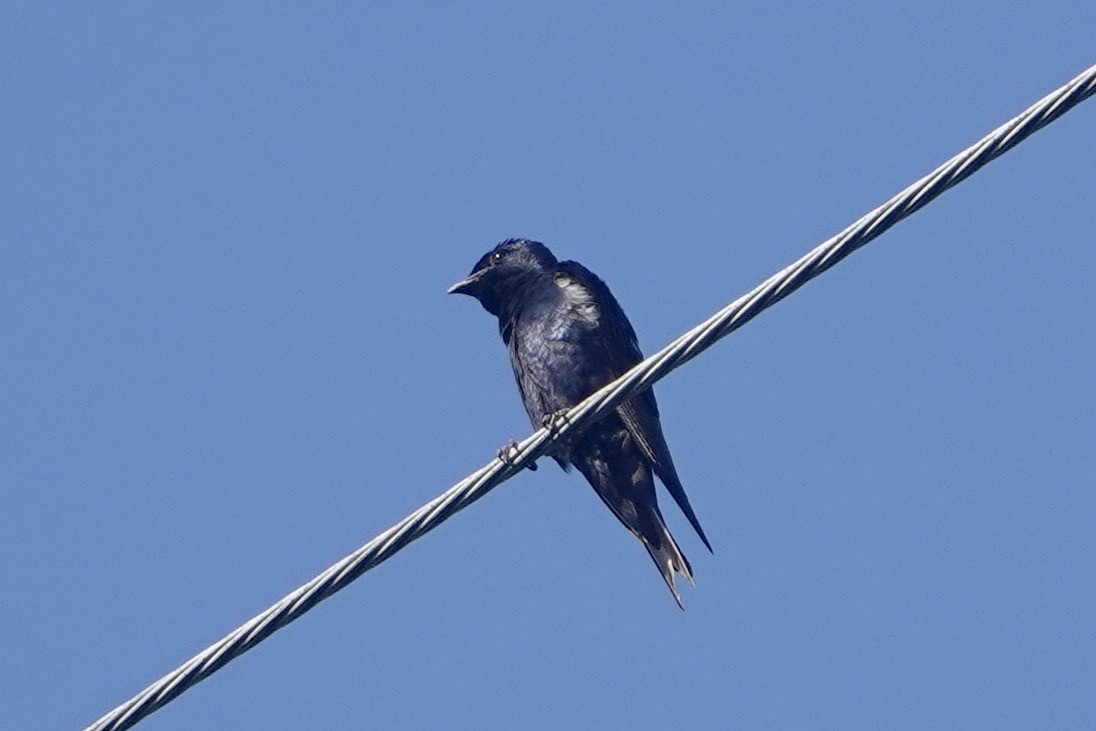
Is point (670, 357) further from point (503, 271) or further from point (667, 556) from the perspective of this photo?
point (503, 271)

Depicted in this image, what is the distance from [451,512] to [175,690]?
92 centimetres

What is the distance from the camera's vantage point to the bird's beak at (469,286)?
9.83 metres

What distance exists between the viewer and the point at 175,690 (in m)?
5.07

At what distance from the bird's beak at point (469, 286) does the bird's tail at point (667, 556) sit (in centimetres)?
205

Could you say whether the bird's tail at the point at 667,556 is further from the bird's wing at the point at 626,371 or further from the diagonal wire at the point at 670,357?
the diagonal wire at the point at 670,357

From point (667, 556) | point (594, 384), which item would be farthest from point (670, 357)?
point (594, 384)

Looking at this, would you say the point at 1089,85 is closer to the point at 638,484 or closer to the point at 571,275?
the point at 638,484

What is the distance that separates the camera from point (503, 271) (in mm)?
9734

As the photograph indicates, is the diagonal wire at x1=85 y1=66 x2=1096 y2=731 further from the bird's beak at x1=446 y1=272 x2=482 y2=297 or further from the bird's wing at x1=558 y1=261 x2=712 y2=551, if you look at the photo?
the bird's beak at x1=446 y1=272 x2=482 y2=297

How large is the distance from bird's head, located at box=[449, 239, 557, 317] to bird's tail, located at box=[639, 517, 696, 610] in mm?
1778

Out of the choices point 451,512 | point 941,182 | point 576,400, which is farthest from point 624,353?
point 941,182

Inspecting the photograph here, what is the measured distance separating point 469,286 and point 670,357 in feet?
14.9

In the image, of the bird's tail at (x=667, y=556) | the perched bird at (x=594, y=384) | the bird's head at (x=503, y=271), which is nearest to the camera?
the bird's tail at (x=667, y=556)

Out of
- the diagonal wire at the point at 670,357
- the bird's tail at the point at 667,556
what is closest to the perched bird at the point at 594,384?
the bird's tail at the point at 667,556
